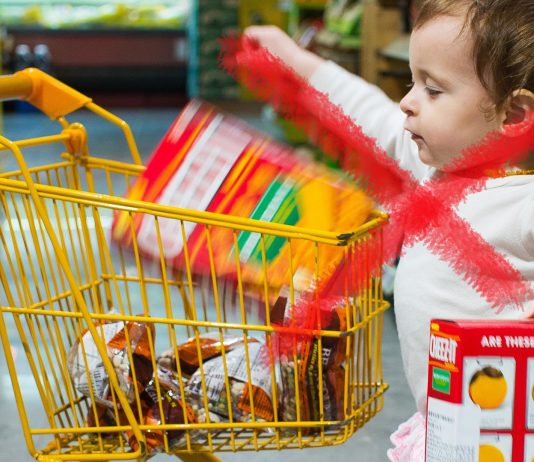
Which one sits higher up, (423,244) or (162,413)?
(423,244)

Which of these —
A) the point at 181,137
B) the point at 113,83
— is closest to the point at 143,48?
the point at 113,83

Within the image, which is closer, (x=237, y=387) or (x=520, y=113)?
Result: (x=520, y=113)

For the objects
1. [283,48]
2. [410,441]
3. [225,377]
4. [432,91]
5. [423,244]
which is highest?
[283,48]

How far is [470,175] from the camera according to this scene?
4.33 feet

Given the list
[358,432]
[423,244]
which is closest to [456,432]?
[423,244]

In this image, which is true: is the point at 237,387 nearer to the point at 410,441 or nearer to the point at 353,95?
the point at 410,441

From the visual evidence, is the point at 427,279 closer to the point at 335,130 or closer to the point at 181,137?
the point at 335,130

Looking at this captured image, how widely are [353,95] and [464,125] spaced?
1.12ft

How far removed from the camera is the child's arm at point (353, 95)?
59.8 inches

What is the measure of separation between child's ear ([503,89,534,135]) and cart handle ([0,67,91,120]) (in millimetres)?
751

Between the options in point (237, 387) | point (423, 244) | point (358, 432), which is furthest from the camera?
point (358, 432)

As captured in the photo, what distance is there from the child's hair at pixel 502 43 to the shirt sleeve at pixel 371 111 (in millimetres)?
324

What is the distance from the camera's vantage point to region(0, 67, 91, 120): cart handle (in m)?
1.60

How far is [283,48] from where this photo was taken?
151 centimetres
